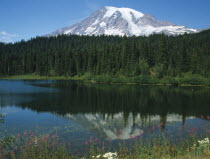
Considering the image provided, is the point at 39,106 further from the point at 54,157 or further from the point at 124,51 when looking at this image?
the point at 124,51

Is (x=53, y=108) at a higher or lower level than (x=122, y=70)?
lower

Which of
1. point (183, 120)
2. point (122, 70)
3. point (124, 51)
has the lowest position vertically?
point (183, 120)

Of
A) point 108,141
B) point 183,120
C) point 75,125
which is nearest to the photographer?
point 108,141

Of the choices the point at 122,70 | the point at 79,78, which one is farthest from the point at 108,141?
the point at 79,78

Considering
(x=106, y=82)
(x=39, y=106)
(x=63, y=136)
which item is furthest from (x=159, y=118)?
(x=106, y=82)

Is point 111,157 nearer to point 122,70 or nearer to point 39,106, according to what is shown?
point 39,106

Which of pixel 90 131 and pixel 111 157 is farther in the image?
pixel 90 131

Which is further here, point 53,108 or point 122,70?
point 122,70

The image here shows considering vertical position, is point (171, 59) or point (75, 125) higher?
point (171, 59)

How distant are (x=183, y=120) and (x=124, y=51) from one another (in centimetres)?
12292

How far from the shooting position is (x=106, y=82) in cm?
Answer: 13750

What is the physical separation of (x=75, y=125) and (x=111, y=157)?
15.8 metres

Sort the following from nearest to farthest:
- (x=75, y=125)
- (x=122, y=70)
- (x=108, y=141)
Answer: (x=108, y=141)
(x=75, y=125)
(x=122, y=70)

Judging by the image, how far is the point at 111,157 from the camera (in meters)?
17.0
